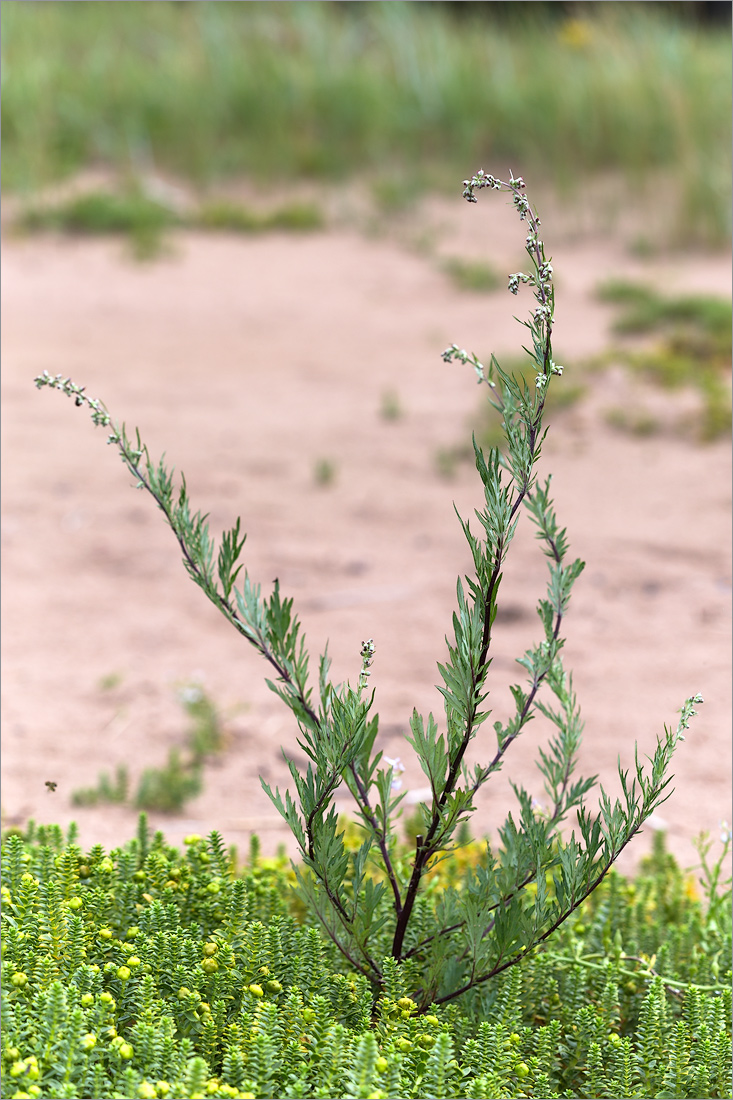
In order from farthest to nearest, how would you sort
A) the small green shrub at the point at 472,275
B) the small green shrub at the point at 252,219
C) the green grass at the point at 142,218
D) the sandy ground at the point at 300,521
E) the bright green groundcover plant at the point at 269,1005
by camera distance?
the small green shrub at the point at 252,219 < the green grass at the point at 142,218 < the small green shrub at the point at 472,275 < the sandy ground at the point at 300,521 < the bright green groundcover plant at the point at 269,1005

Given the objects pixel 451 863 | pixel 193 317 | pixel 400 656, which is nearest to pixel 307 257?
pixel 193 317

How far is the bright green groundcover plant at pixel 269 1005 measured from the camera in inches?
71.1

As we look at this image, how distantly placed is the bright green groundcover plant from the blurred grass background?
26.8ft

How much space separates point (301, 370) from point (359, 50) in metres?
7.04

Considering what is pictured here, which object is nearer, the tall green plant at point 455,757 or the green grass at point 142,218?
the tall green plant at point 455,757

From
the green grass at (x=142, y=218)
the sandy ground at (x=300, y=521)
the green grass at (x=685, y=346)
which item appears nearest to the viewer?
the sandy ground at (x=300, y=521)

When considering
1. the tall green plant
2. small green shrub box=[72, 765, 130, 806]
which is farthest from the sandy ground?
the tall green plant

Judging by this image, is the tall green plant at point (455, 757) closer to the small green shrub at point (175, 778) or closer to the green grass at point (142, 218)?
the small green shrub at point (175, 778)

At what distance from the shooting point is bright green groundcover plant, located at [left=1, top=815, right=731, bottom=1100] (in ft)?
5.92

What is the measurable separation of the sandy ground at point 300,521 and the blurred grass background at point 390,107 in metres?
1.35

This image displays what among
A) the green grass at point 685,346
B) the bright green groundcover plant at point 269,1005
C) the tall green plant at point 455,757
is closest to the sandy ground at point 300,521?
the green grass at point 685,346

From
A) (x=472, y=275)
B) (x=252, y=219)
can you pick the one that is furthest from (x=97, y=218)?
(x=472, y=275)

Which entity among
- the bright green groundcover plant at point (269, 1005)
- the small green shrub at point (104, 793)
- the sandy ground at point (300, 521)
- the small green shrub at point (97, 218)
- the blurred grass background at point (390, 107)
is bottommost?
the bright green groundcover plant at point (269, 1005)

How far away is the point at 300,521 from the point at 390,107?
7153 millimetres
